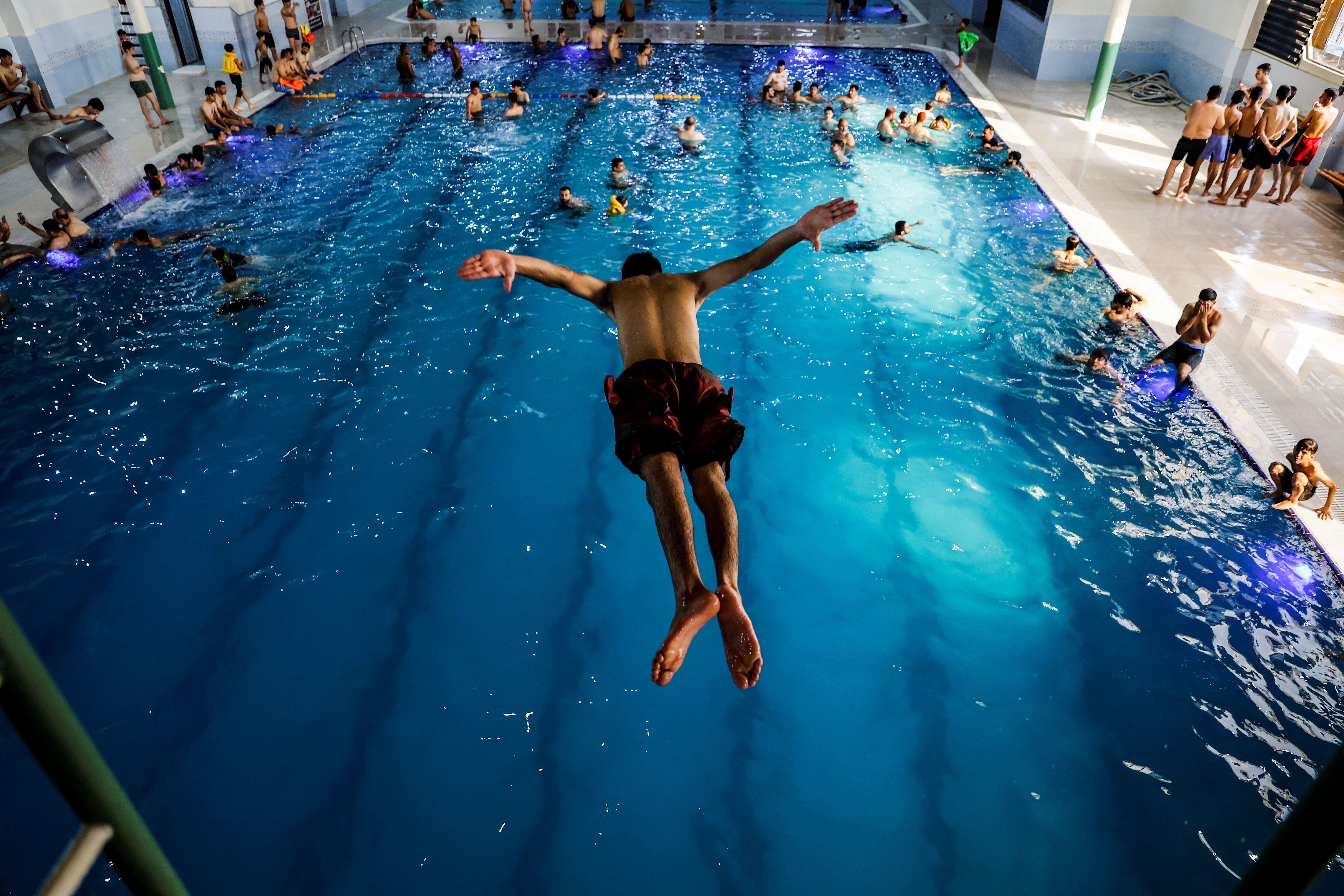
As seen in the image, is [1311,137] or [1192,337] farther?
[1311,137]

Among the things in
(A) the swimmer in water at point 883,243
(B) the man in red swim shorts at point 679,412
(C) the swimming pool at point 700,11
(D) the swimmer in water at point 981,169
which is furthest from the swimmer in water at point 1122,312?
(C) the swimming pool at point 700,11

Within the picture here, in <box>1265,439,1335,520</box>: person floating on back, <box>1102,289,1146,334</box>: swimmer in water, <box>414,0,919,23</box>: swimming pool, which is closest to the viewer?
<box>1265,439,1335,520</box>: person floating on back

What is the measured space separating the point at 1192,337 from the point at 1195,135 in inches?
186

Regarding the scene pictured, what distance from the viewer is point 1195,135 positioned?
9070mm

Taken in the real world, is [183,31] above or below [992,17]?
above

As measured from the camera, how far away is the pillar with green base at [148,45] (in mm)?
11305

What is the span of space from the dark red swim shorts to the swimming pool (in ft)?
55.8

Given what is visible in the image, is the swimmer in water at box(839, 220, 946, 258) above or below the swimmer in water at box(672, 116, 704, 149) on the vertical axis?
below

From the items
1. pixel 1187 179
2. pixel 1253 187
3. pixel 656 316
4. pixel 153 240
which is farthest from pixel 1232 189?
pixel 153 240

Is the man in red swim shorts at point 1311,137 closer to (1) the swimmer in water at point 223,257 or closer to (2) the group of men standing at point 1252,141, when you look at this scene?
(2) the group of men standing at point 1252,141

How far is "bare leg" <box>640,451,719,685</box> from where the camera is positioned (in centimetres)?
267

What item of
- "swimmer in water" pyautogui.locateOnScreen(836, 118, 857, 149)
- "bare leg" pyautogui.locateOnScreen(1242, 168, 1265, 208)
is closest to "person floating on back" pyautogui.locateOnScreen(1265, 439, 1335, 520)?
"bare leg" pyautogui.locateOnScreen(1242, 168, 1265, 208)

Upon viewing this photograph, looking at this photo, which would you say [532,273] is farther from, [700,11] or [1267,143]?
[700,11]

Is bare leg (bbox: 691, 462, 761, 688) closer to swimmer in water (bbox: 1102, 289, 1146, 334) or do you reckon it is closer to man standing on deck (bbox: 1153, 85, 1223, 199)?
swimmer in water (bbox: 1102, 289, 1146, 334)
